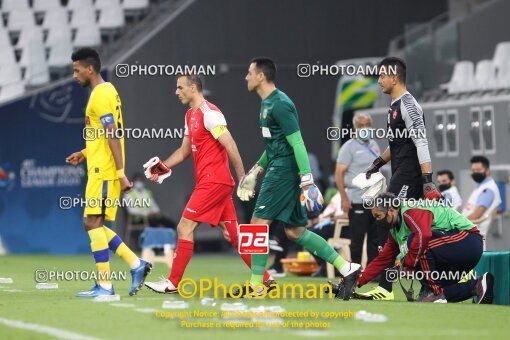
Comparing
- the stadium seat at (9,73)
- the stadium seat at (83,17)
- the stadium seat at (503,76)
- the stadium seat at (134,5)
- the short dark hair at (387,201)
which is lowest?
the short dark hair at (387,201)

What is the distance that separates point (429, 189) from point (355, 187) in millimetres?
3850

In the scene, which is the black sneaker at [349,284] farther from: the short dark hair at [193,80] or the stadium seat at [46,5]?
the stadium seat at [46,5]

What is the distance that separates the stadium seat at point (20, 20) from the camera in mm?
29125

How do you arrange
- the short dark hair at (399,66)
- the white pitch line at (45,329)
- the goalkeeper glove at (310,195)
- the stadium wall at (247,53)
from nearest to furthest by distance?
the white pitch line at (45,329) → the goalkeeper glove at (310,195) → the short dark hair at (399,66) → the stadium wall at (247,53)

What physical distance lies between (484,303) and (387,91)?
205 cm

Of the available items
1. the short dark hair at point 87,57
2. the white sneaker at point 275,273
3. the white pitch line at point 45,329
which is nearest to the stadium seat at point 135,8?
the white sneaker at point 275,273

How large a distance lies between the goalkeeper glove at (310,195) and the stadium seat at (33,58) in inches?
646

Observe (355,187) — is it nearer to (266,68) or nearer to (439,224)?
(439,224)

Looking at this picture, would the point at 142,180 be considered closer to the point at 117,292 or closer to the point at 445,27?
the point at 445,27

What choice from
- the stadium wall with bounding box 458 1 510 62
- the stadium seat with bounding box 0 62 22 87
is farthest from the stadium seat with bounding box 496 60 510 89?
the stadium seat with bounding box 0 62 22 87

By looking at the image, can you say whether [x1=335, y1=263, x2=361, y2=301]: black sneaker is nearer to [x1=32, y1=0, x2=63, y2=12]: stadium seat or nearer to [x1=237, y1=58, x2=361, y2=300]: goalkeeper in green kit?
[x1=237, y1=58, x2=361, y2=300]: goalkeeper in green kit

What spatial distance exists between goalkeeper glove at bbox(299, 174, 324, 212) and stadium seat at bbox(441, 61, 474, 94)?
10.7m

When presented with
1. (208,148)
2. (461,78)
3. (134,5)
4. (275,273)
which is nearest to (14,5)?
(134,5)

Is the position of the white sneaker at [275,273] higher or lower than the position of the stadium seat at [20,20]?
lower
